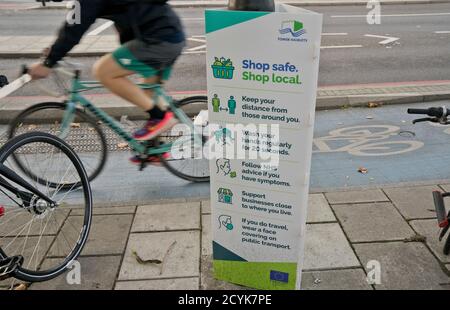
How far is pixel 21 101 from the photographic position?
19.6 ft

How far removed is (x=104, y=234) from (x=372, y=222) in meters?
2.08

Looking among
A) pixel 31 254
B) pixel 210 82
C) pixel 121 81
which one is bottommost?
pixel 31 254

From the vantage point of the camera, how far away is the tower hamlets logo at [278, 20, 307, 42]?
1960 mm

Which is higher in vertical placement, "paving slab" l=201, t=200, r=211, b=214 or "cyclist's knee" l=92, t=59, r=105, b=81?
"cyclist's knee" l=92, t=59, r=105, b=81

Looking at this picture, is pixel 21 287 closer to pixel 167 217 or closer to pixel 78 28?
pixel 167 217

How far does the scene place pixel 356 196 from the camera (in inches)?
142

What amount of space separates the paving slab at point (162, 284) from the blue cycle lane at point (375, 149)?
63.9 inches

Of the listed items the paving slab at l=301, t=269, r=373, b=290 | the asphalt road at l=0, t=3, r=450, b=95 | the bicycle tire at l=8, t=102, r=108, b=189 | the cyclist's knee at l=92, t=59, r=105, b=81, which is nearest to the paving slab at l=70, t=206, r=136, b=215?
the bicycle tire at l=8, t=102, r=108, b=189

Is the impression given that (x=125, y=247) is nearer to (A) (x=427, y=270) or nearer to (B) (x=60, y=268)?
(B) (x=60, y=268)

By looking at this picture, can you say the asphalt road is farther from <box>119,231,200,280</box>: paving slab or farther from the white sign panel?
the white sign panel

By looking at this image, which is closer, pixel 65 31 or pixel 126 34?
pixel 65 31

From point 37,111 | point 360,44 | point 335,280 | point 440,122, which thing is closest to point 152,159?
point 37,111

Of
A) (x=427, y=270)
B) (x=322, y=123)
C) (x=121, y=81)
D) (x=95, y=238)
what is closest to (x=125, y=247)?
(x=95, y=238)

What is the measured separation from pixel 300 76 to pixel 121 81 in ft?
6.12
